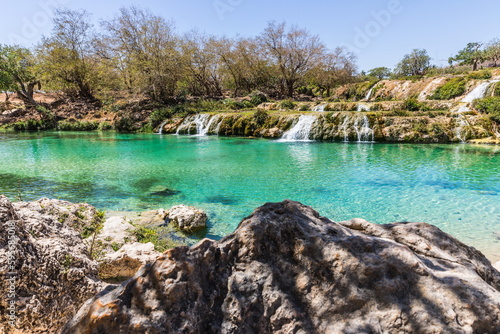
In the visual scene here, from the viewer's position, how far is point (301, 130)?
21781 mm

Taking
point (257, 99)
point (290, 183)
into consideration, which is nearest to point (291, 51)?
point (257, 99)

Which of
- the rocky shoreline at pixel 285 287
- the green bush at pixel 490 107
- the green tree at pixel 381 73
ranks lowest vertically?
the rocky shoreline at pixel 285 287

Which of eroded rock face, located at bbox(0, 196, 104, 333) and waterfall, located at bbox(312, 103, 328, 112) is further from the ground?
waterfall, located at bbox(312, 103, 328, 112)

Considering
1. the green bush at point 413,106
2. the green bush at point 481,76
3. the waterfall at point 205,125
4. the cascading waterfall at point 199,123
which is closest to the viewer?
the green bush at point 413,106

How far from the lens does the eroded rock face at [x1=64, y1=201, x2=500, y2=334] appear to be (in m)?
1.38

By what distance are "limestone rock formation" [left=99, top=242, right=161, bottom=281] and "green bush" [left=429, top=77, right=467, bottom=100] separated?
33.2 metres

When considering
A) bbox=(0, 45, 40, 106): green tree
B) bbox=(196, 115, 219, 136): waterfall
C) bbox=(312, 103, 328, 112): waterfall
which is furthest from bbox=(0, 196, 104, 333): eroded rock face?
bbox=(0, 45, 40, 106): green tree

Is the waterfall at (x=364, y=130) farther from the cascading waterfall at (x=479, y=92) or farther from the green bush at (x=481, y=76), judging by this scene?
the green bush at (x=481, y=76)

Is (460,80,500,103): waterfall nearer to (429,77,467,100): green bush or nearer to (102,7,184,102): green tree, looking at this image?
(429,77,467,100): green bush

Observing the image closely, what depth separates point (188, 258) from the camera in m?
1.63

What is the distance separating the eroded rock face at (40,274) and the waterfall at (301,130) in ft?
65.2

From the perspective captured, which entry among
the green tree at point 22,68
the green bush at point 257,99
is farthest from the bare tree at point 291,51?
the green tree at point 22,68

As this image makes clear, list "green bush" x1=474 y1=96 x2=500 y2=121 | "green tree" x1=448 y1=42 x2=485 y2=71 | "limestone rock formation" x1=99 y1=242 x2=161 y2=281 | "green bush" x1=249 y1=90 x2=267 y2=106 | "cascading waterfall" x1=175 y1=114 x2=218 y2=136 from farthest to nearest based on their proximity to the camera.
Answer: "green tree" x1=448 y1=42 x2=485 y2=71 → "green bush" x1=249 y1=90 x2=267 y2=106 → "cascading waterfall" x1=175 y1=114 x2=218 y2=136 → "green bush" x1=474 y1=96 x2=500 y2=121 → "limestone rock formation" x1=99 y1=242 x2=161 y2=281

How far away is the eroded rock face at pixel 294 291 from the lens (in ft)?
4.51
